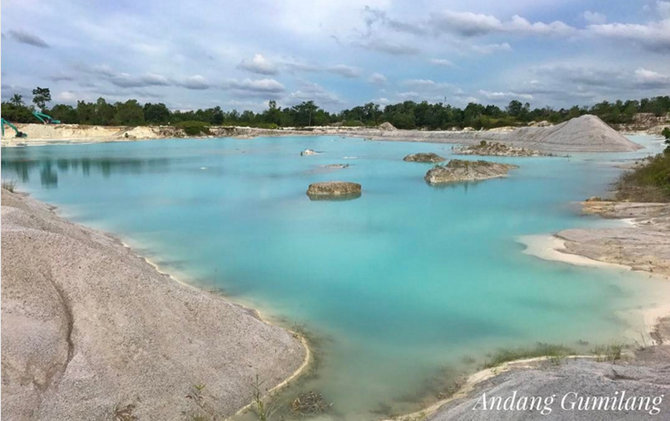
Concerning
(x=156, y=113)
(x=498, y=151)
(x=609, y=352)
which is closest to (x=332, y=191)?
(x=609, y=352)

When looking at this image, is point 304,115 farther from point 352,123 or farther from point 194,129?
point 194,129

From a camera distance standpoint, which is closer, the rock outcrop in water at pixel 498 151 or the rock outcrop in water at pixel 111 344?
the rock outcrop in water at pixel 111 344

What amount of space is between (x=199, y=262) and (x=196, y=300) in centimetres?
662

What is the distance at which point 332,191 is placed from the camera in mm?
24984

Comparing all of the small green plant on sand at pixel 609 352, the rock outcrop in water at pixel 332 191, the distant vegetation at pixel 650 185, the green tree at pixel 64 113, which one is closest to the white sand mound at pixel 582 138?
the distant vegetation at pixel 650 185

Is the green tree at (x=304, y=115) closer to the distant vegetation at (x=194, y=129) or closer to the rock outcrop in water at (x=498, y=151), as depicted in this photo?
the distant vegetation at (x=194, y=129)

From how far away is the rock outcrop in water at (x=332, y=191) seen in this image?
81.4ft

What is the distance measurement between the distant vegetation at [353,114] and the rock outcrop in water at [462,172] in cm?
6851

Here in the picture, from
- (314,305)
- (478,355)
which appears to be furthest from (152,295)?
(478,355)

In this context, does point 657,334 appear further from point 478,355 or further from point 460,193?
point 460,193

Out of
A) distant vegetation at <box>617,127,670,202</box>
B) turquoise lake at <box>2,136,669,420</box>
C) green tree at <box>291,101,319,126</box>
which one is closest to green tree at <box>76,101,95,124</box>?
green tree at <box>291,101,319,126</box>

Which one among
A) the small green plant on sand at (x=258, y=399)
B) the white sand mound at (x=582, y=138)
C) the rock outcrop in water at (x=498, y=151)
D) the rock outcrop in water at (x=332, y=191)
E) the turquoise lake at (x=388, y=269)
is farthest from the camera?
the white sand mound at (x=582, y=138)

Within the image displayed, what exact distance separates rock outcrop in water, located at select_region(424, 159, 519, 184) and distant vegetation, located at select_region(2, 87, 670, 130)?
6851cm

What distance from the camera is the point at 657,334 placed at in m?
8.19
